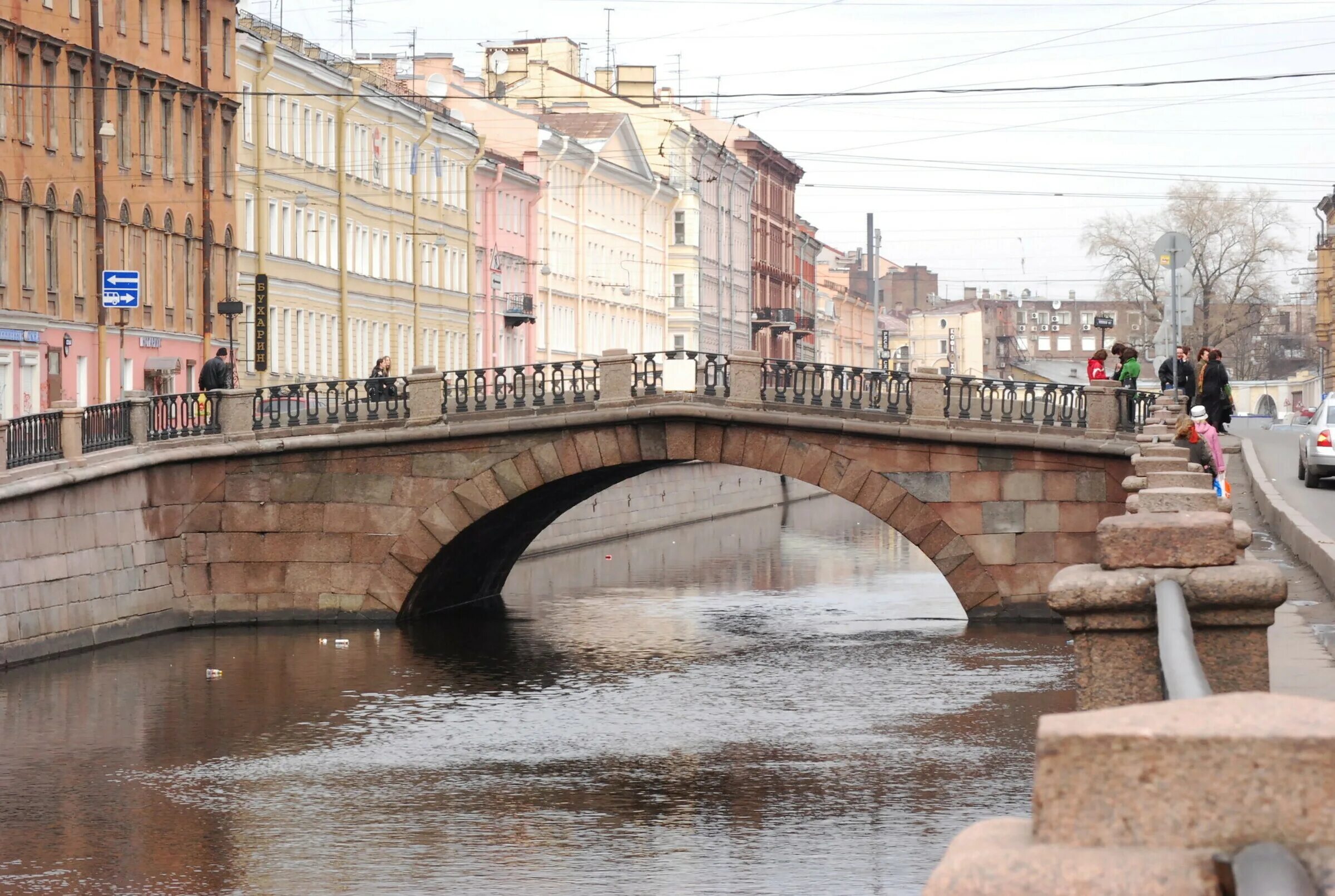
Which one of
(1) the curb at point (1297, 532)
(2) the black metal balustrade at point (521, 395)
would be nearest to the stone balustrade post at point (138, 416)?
(2) the black metal balustrade at point (521, 395)

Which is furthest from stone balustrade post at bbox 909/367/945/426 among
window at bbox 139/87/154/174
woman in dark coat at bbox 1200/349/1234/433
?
window at bbox 139/87/154/174

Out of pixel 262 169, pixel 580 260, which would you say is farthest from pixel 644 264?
pixel 262 169

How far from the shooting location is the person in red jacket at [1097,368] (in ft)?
105

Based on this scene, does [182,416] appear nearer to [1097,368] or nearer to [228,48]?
[1097,368]

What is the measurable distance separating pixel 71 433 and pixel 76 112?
13591 mm

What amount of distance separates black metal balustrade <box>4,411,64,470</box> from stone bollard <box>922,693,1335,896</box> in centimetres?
2433

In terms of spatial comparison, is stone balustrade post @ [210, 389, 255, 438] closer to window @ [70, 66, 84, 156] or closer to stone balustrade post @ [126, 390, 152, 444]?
stone balustrade post @ [126, 390, 152, 444]

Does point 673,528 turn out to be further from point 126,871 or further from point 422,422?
point 126,871

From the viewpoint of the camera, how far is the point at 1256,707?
2.79m

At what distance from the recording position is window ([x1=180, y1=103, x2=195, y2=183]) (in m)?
45.2

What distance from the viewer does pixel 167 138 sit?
146 feet

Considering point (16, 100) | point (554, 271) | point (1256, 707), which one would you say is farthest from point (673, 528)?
point (1256, 707)

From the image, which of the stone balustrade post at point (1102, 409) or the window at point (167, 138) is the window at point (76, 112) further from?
the stone balustrade post at point (1102, 409)

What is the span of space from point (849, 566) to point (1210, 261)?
48.0 meters
